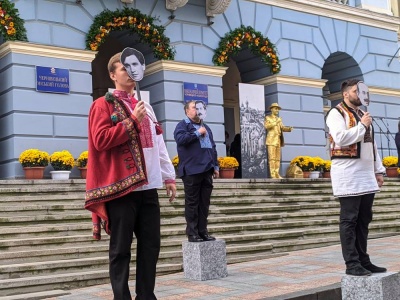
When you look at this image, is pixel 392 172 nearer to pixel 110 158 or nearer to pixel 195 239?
pixel 195 239

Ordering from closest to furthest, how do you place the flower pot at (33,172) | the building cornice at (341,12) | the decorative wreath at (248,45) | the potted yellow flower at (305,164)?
the flower pot at (33,172), the decorative wreath at (248,45), the potted yellow flower at (305,164), the building cornice at (341,12)

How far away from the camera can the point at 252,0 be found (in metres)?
16.6

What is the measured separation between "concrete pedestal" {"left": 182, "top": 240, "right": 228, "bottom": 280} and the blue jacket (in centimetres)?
89

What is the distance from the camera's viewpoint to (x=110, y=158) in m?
4.26

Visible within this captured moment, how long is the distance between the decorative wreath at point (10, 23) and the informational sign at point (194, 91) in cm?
419

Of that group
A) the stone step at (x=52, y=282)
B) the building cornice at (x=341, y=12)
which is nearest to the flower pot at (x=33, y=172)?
the stone step at (x=52, y=282)

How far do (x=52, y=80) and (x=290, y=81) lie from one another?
7121mm

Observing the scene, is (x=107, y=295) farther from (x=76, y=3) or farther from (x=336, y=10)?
(x=336, y=10)

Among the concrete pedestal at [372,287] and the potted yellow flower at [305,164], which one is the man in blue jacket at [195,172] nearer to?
the concrete pedestal at [372,287]

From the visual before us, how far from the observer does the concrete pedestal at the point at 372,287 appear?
4.98 m

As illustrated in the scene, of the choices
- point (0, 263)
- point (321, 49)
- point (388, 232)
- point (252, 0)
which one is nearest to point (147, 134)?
point (0, 263)

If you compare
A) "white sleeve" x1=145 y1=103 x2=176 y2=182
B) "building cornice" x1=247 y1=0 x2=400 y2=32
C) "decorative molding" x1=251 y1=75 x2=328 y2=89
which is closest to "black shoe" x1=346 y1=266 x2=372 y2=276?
"white sleeve" x1=145 y1=103 x2=176 y2=182

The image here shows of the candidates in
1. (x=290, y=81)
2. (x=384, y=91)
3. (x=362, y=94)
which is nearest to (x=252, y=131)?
(x=290, y=81)

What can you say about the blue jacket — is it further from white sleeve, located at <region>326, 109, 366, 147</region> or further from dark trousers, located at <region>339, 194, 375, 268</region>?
dark trousers, located at <region>339, 194, 375, 268</region>
